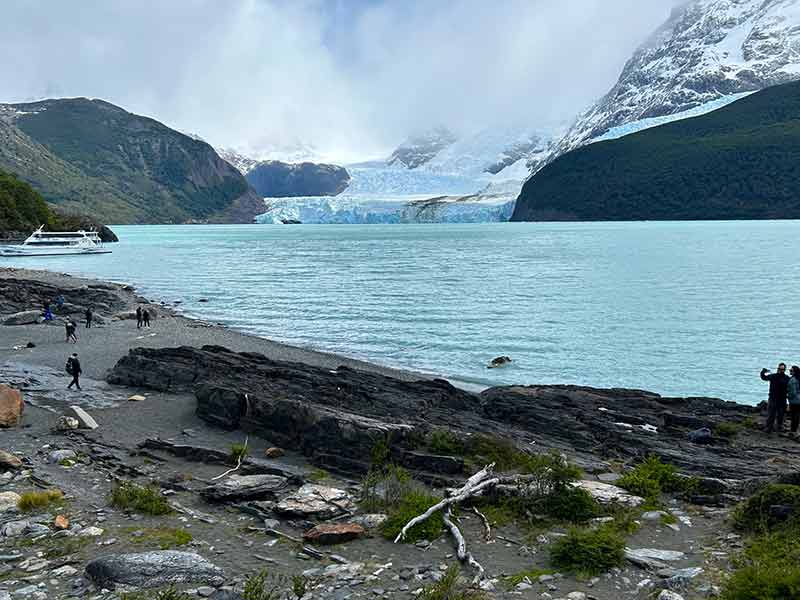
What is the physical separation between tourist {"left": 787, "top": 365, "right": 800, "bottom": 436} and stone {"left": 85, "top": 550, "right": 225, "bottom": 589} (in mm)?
16393

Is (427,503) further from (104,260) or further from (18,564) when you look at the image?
(104,260)

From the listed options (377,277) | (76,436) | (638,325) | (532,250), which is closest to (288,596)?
(76,436)

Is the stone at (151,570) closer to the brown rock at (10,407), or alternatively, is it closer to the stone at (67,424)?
the stone at (67,424)

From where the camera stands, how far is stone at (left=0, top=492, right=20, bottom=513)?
1136 centimetres

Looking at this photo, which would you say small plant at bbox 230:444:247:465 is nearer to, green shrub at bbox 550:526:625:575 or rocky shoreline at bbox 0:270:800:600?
rocky shoreline at bbox 0:270:800:600

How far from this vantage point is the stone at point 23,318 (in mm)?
38506

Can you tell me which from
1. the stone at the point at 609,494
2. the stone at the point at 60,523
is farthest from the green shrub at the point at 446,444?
the stone at the point at 60,523

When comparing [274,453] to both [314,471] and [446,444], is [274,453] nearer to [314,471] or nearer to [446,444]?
[314,471]

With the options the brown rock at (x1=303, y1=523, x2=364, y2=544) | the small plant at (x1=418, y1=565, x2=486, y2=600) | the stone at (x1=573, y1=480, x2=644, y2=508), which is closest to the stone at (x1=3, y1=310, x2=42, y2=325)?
the brown rock at (x1=303, y1=523, x2=364, y2=544)

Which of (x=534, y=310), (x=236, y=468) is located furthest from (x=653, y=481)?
(x=534, y=310)

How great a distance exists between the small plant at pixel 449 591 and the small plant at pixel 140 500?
5.42 m

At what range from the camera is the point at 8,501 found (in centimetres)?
1165

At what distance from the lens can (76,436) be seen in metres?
16.5

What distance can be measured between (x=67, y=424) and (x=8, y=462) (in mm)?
3382
